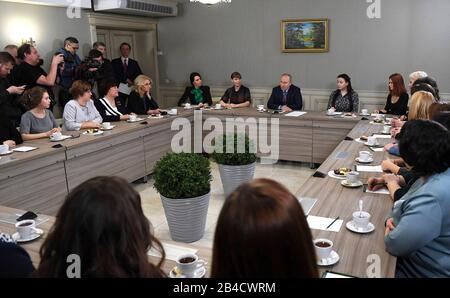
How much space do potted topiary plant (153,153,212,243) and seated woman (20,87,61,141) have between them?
1.53 metres

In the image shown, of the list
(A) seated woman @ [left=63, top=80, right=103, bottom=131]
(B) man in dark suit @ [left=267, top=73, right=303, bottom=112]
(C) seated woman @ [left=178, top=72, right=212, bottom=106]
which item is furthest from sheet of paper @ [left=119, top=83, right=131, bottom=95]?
(B) man in dark suit @ [left=267, top=73, right=303, bottom=112]

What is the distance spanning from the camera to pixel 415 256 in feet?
5.81

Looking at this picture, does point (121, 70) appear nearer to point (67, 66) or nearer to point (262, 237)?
point (67, 66)

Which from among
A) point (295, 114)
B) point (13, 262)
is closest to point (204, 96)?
point (295, 114)

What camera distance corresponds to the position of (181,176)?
3123 millimetres

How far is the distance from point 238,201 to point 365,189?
1.80 meters

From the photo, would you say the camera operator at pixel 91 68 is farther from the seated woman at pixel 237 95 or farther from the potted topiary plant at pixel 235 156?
the potted topiary plant at pixel 235 156

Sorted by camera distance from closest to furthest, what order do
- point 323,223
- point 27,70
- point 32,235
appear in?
point 32,235
point 323,223
point 27,70

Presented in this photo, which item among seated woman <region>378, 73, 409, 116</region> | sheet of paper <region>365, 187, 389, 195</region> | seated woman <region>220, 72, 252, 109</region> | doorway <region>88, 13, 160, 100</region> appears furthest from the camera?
doorway <region>88, 13, 160, 100</region>

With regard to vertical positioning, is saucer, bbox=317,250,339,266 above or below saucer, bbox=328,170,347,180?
below

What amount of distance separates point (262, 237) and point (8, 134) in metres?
3.53

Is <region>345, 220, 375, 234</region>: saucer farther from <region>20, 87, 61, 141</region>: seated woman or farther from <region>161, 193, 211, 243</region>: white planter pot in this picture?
<region>20, 87, 61, 141</region>: seated woman

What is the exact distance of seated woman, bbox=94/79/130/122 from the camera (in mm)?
4988
